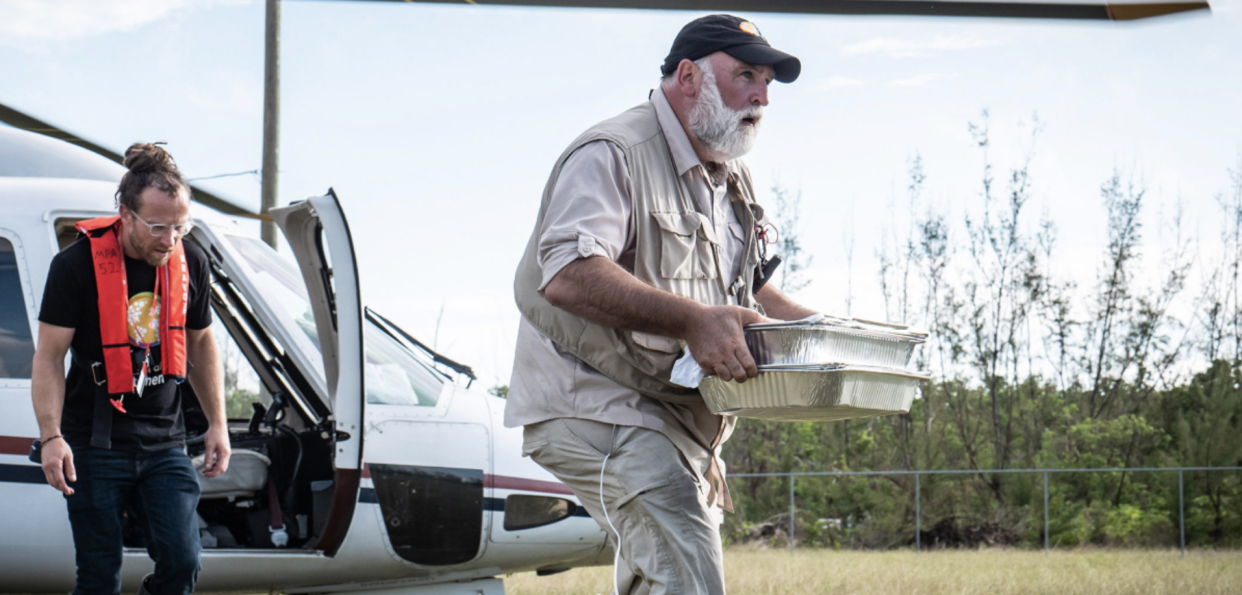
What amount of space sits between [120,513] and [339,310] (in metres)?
1.06

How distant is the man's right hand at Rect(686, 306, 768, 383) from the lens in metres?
2.04

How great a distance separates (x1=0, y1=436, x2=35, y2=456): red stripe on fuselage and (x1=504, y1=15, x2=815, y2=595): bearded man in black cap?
253 centimetres

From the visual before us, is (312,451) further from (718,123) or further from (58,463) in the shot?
(718,123)

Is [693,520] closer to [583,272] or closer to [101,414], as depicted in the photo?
[583,272]

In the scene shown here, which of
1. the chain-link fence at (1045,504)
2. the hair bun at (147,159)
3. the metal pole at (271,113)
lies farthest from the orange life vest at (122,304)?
the chain-link fence at (1045,504)

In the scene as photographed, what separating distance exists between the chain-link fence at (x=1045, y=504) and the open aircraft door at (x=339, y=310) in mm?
9901

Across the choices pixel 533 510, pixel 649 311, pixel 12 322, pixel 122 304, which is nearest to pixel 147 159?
pixel 122 304

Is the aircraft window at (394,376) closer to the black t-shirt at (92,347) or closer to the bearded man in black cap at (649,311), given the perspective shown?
the black t-shirt at (92,347)

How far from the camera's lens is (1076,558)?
10.8 meters

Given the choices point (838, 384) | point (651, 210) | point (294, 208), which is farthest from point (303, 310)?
point (838, 384)

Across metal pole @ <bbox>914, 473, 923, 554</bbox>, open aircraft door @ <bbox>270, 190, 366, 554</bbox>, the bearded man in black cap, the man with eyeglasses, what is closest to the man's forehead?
the bearded man in black cap

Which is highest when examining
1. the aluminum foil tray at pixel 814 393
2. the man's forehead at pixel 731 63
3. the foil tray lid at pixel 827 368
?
the man's forehead at pixel 731 63

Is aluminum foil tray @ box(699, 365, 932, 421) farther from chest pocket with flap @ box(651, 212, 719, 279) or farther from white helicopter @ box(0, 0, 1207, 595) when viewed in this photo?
white helicopter @ box(0, 0, 1207, 595)

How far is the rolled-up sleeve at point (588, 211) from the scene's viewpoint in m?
2.19
